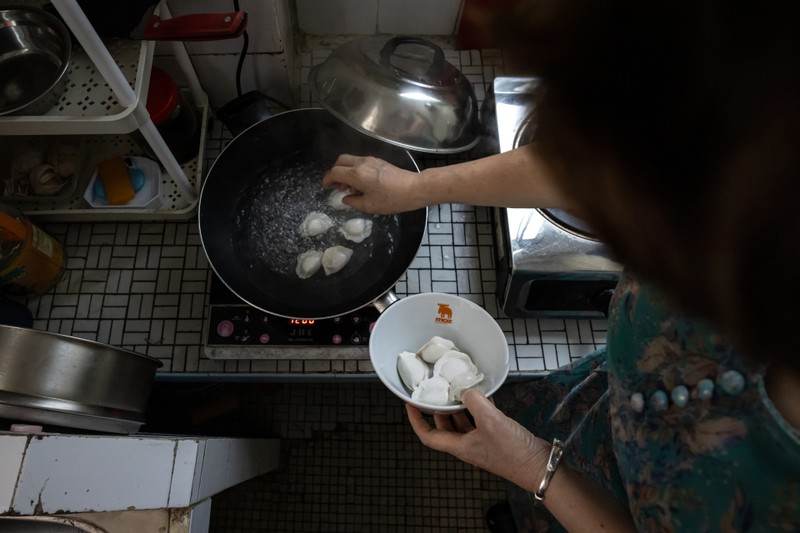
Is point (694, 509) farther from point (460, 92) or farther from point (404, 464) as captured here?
point (404, 464)

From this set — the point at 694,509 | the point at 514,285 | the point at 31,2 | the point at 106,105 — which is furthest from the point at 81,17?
the point at 694,509

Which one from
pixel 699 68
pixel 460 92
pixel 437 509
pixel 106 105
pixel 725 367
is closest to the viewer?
pixel 699 68

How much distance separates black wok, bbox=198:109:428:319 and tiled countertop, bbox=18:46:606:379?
102 millimetres

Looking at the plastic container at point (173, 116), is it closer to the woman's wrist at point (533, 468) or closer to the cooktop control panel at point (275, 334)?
the cooktop control panel at point (275, 334)

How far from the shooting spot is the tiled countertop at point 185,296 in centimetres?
93

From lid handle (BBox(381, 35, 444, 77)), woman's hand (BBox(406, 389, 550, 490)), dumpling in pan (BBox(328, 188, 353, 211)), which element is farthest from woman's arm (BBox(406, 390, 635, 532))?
lid handle (BBox(381, 35, 444, 77))

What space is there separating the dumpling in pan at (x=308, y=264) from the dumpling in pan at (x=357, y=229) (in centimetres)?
7

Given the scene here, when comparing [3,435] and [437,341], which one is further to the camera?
[437,341]

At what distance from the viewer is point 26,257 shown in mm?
852

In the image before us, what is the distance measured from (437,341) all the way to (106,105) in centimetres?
60

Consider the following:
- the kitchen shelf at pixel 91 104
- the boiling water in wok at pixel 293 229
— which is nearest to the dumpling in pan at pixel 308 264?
the boiling water in wok at pixel 293 229

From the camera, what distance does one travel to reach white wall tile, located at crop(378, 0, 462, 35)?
1.14m

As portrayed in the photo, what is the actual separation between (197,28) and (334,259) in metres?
0.42

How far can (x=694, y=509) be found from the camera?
499 millimetres
